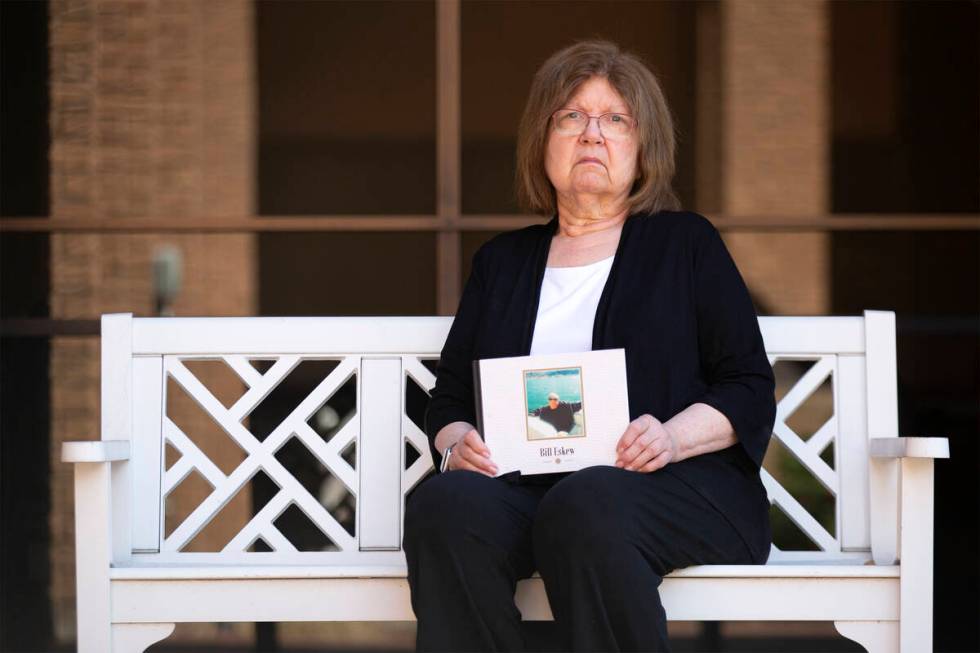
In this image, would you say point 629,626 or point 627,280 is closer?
point 629,626

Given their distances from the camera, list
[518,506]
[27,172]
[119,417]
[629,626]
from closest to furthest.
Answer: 1. [629,626]
2. [518,506]
3. [119,417]
4. [27,172]

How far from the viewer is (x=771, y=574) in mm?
2674

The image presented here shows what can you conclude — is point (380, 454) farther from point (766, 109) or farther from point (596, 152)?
point (766, 109)

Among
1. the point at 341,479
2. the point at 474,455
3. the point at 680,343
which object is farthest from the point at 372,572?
the point at 680,343

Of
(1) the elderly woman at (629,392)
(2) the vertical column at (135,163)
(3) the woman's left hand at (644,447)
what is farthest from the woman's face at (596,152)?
(2) the vertical column at (135,163)

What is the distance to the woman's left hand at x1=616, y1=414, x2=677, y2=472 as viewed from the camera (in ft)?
8.44

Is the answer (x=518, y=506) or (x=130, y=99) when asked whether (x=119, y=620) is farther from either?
(x=130, y=99)

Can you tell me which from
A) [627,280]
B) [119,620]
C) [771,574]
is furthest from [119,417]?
[771,574]

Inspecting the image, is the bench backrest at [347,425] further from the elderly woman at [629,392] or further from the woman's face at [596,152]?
the woman's face at [596,152]

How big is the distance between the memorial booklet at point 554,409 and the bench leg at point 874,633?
64 cm

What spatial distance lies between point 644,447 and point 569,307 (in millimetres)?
452

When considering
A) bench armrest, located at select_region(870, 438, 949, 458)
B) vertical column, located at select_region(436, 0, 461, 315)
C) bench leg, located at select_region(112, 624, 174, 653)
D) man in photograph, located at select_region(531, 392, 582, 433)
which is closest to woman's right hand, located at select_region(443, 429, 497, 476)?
man in photograph, located at select_region(531, 392, 582, 433)

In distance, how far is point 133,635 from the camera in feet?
9.28

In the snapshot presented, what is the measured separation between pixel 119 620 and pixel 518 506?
0.94 meters
